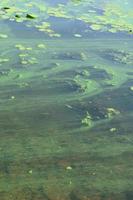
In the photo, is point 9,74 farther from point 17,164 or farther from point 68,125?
point 17,164

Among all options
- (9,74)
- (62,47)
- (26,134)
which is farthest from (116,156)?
(62,47)

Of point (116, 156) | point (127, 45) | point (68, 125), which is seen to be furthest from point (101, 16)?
point (116, 156)

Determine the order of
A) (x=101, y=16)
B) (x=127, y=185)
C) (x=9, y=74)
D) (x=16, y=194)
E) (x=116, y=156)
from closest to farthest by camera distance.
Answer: (x=16, y=194) → (x=127, y=185) → (x=116, y=156) → (x=9, y=74) → (x=101, y=16)

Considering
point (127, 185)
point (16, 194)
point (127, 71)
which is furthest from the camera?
point (127, 71)

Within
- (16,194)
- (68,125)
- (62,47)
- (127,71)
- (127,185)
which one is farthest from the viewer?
(62,47)

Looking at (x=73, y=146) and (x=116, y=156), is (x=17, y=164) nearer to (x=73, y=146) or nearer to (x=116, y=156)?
(x=73, y=146)

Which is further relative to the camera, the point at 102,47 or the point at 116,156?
the point at 102,47
